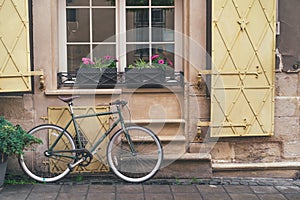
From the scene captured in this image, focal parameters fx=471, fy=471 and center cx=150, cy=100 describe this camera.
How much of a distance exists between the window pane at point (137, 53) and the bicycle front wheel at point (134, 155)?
3.40 ft

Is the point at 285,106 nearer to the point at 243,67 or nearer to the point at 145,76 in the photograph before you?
the point at 243,67

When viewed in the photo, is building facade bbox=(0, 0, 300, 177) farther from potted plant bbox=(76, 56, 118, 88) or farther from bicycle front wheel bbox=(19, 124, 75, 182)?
bicycle front wheel bbox=(19, 124, 75, 182)

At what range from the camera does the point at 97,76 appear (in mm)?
6340

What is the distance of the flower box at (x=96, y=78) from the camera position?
6.32 m

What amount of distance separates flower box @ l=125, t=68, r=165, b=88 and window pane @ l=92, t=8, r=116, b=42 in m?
0.62

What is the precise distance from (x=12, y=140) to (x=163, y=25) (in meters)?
2.56

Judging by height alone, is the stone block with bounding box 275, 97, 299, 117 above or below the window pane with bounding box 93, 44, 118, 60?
below

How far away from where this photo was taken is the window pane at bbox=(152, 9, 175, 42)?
6.57m

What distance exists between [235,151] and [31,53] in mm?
3025

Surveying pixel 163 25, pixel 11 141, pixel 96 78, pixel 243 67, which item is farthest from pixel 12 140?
pixel 243 67

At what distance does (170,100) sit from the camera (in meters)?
6.45

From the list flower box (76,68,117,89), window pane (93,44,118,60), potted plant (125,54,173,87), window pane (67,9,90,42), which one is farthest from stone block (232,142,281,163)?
window pane (67,9,90,42)

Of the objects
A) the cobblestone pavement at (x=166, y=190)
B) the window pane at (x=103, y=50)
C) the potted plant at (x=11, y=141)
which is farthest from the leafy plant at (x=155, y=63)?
the potted plant at (x=11, y=141)

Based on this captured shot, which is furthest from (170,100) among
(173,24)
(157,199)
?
(157,199)
